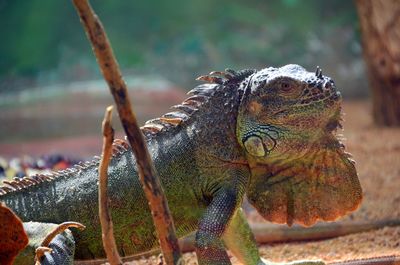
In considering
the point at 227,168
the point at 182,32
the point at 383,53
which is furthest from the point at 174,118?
the point at 182,32

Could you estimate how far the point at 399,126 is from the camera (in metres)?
11.5

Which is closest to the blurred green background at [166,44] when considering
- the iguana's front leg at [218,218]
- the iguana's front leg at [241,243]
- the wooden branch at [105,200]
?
the iguana's front leg at [241,243]

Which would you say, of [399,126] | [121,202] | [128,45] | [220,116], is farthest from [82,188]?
[128,45]

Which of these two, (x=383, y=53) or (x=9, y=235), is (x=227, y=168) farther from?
(x=383, y=53)

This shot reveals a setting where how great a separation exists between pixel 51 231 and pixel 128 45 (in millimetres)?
15653

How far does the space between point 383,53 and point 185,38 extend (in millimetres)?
9286

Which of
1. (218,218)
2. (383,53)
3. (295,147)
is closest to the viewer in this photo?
(218,218)

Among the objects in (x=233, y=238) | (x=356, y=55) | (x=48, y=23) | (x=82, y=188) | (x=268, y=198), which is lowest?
(x=233, y=238)

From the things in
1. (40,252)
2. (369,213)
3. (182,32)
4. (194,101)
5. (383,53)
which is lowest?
(369,213)

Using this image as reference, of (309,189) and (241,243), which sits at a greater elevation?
(309,189)

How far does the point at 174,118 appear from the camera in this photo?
4129 mm

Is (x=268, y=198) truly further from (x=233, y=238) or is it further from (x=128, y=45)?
(x=128, y=45)

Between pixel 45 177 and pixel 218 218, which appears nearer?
pixel 218 218

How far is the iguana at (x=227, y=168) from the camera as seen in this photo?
12.5ft
